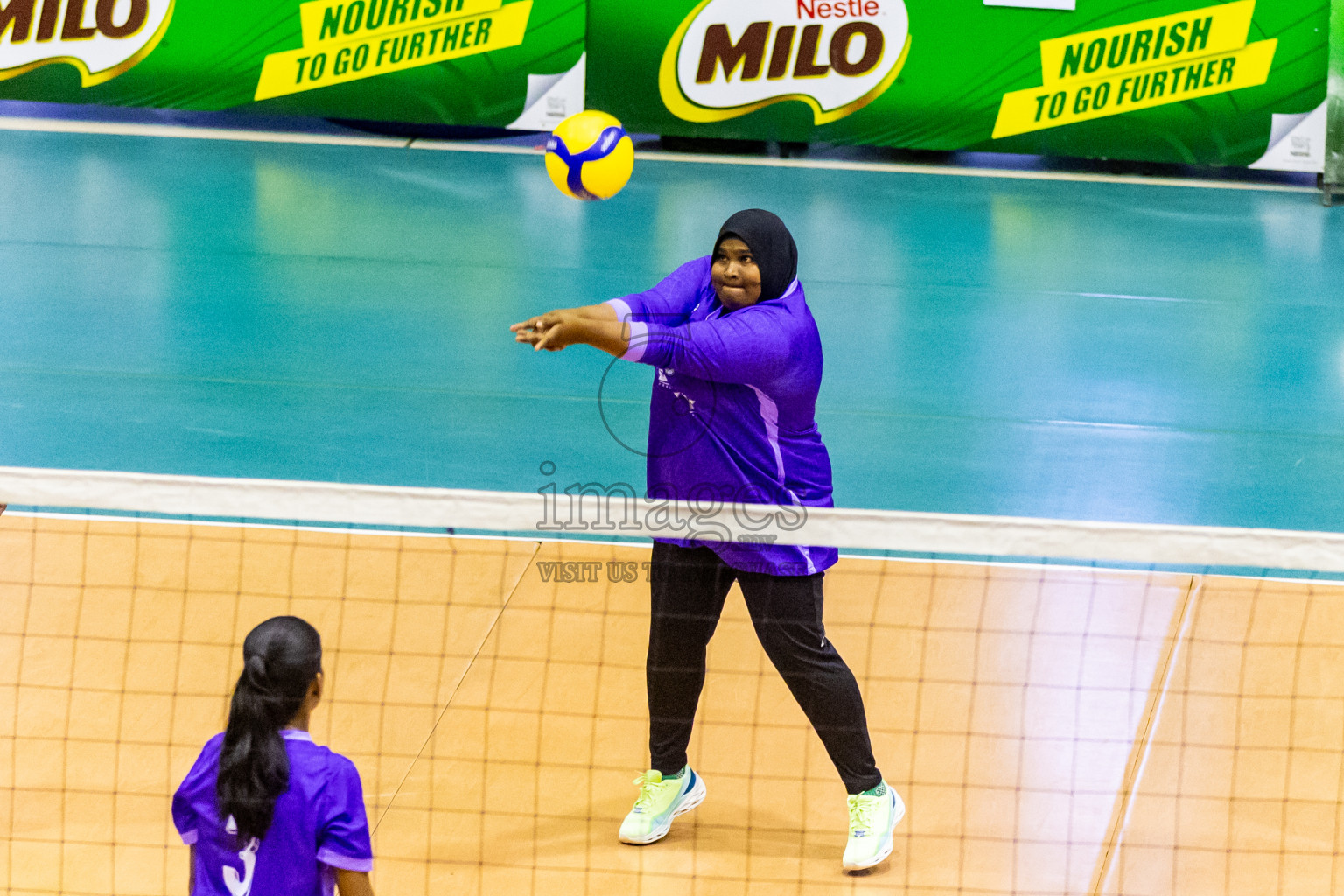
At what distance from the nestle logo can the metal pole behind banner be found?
426 cm

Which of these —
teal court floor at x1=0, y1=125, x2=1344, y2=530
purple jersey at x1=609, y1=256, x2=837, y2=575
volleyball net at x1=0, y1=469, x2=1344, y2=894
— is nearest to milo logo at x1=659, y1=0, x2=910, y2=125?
teal court floor at x1=0, y1=125, x2=1344, y2=530

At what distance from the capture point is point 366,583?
6125mm

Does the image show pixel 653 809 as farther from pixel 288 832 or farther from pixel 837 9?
pixel 837 9

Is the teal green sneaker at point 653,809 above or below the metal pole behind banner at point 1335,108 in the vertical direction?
below

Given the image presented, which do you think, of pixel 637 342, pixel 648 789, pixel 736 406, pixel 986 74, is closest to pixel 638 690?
pixel 648 789

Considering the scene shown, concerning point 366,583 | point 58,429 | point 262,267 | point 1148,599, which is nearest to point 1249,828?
point 1148,599

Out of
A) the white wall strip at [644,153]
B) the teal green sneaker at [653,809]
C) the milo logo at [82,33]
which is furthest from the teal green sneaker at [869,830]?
the milo logo at [82,33]

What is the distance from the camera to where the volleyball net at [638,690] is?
11.7ft

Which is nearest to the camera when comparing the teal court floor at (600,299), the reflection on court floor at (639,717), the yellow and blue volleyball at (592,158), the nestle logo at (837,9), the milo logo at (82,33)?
the reflection on court floor at (639,717)

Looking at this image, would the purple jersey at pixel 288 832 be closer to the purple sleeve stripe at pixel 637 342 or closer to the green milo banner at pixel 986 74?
the purple sleeve stripe at pixel 637 342

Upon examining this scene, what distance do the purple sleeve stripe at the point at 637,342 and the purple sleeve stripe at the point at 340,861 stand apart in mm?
1614

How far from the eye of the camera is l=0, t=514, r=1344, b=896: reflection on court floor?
4.50m

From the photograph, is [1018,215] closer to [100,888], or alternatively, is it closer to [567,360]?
[567,360]

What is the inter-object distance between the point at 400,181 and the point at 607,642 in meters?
7.94
